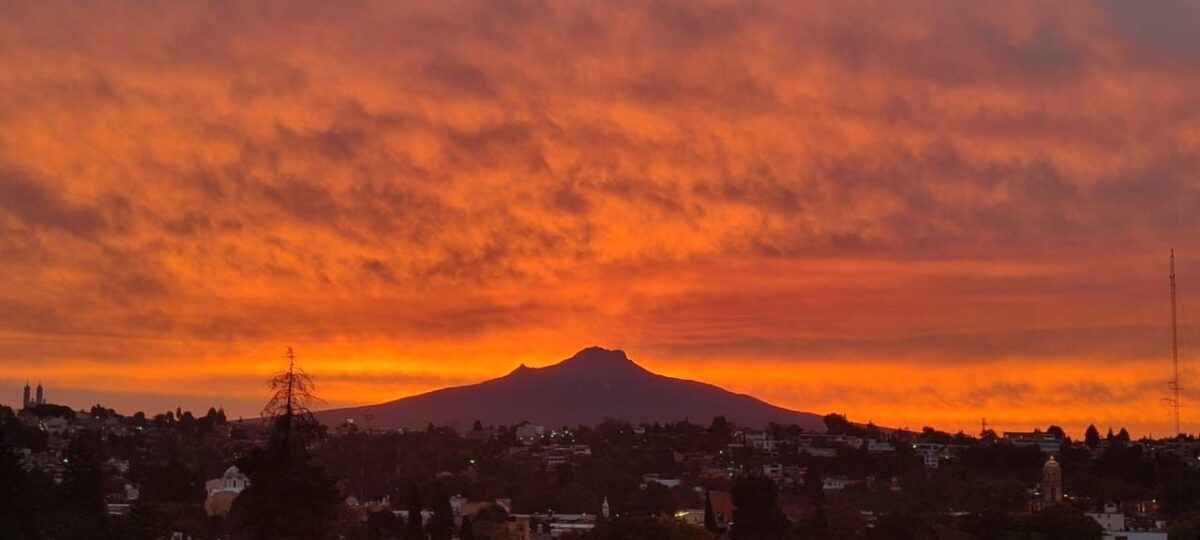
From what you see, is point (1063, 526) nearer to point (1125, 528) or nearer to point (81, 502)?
point (1125, 528)

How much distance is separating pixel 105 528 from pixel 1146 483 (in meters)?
115

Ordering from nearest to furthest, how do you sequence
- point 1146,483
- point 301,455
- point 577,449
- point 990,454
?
1. point 301,455
2. point 1146,483
3. point 990,454
4. point 577,449

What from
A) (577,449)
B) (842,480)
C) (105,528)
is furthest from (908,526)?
(577,449)

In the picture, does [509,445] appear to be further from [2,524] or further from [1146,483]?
[2,524]

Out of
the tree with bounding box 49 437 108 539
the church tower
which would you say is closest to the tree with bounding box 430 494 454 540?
the tree with bounding box 49 437 108 539

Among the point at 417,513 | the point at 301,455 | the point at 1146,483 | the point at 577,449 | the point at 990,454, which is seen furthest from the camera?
the point at 577,449

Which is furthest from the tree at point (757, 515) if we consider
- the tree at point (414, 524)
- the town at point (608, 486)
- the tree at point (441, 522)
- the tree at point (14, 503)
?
the tree at point (14, 503)

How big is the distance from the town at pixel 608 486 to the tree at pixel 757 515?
0.11 meters

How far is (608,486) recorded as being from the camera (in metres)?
140

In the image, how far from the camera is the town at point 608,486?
7712cm

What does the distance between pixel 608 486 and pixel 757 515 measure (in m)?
45.7

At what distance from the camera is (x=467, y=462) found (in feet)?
532

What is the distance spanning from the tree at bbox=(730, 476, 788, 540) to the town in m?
0.11

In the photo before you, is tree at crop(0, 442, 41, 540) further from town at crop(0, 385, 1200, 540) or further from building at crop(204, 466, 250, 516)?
building at crop(204, 466, 250, 516)
